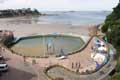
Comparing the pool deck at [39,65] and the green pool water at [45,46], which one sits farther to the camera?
the green pool water at [45,46]

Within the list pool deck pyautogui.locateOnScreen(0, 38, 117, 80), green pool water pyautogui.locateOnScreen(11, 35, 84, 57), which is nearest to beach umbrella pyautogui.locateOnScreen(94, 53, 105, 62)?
pool deck pyautogui.locateOnScreen(0, 38, 117, 80)

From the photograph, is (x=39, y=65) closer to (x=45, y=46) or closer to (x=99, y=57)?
(x=99, y=57)

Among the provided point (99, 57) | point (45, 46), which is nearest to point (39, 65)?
point (99, 57)

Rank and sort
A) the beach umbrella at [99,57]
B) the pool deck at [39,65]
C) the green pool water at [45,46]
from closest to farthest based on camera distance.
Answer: the pool deck at [39,65] → the beach umbrella at [99,57] → the green pool water at [45,46]

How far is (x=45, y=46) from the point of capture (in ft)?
188

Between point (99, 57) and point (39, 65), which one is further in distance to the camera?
point (99, 57)

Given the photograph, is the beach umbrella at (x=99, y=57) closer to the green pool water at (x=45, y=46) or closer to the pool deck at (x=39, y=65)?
the pool deck at (x=39, y=65)

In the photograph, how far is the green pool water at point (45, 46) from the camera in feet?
169

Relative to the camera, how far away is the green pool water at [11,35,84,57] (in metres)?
51.4

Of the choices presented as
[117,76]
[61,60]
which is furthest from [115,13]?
[117,76]

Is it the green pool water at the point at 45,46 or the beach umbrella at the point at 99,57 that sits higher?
the beach umbrella at the point at 99,57

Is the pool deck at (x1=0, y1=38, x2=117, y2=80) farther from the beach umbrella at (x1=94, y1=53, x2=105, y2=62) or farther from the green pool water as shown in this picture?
the green pool water

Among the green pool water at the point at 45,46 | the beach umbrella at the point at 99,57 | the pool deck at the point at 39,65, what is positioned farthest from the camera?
the green pool water at the point at 45,46

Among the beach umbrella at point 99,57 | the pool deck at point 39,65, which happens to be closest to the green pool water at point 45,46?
the pool deck at point 39,65
